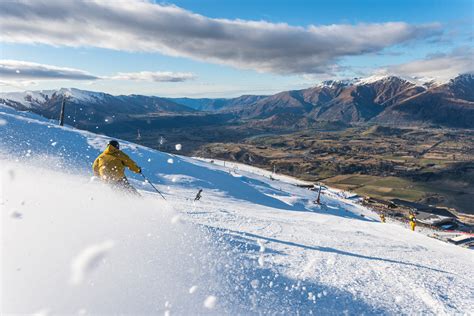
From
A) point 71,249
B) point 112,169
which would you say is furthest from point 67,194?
point 71,249

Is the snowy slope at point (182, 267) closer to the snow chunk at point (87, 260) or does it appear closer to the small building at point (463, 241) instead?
the snow chunk at point (87, 260)

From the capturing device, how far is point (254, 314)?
6.30 metres

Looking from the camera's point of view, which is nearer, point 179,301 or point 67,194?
point 179,301

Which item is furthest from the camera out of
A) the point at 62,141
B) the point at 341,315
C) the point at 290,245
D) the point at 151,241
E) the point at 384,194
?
the point at 384,194

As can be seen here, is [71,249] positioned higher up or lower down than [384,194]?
higher up

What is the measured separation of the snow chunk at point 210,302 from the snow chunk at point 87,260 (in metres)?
2.28

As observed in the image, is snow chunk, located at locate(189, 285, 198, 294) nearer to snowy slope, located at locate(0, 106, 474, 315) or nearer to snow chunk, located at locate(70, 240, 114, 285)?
snowy slope, located at locate(0, 106, 474, 315)

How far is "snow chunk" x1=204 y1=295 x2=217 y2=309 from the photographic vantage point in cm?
628

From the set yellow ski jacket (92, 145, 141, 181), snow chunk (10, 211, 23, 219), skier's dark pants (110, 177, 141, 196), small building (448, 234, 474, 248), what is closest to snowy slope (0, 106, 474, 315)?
snow chunk (10, 211, 23, 219)

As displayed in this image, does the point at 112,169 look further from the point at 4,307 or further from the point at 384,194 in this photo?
the point at 384,194

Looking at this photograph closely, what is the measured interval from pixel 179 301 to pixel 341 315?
311 centimetres

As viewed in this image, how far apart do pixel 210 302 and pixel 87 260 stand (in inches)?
107

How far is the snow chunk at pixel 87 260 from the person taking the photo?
641cm

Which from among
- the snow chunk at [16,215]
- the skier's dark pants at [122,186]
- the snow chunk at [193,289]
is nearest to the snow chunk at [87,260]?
the snow chunk at [193,289]
